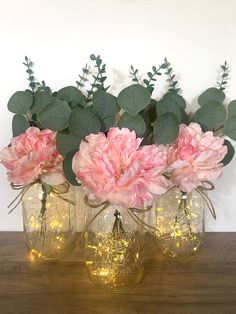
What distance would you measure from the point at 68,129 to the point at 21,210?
409 millimetres

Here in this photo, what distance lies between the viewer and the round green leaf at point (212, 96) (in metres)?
1.00

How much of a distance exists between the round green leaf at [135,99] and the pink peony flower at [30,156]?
19 cm

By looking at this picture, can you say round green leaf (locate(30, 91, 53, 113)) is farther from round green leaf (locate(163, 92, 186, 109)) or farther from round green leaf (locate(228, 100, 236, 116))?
round green leaf (locate(228, 100, 236, 116))

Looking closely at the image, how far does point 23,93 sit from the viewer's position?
3.22 feet

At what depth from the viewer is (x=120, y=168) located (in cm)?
78

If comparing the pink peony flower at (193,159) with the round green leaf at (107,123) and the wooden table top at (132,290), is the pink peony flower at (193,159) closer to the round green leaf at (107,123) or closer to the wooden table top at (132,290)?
the round green leaf at (107,123)

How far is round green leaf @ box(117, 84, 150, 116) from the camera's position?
0.86 metres

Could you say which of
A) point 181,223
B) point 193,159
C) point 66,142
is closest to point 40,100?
point 66,142

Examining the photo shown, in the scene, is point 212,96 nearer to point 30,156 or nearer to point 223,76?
point 223,76

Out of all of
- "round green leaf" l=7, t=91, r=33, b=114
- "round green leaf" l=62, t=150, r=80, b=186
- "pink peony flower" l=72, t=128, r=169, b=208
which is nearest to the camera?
"pink peony flower" l=72, t=128, r=169, b=208

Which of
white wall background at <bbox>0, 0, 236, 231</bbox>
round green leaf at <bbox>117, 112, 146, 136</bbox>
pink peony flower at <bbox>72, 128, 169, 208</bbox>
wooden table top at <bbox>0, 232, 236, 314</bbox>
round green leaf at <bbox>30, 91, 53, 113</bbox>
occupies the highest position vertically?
white wall background at <bbox>0, 0, 236, 231</bbox>

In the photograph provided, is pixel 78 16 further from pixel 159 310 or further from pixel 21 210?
pixel 159 310

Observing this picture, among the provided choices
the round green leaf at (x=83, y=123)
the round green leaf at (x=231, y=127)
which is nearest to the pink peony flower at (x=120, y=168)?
the round green leaf at (x=83, y=123)

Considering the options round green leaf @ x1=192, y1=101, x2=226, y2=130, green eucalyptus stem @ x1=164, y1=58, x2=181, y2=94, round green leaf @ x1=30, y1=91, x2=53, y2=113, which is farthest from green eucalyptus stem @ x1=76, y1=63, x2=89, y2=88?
round green leaf @ x1=192, y1=101, x2=226, y2=130
